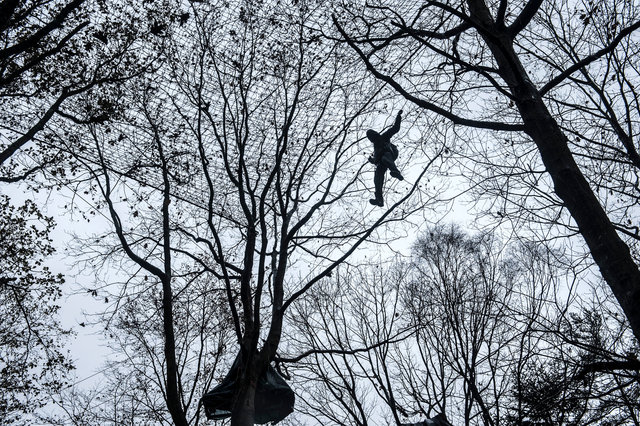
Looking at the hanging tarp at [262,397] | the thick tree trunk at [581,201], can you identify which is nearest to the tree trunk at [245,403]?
the hanging tarp at [262,397]

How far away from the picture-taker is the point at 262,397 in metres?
5.05

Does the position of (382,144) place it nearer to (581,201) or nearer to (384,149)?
(384,149)

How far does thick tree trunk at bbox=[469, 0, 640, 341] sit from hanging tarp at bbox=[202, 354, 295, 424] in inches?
140

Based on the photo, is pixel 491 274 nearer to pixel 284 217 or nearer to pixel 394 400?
pixel 394 400

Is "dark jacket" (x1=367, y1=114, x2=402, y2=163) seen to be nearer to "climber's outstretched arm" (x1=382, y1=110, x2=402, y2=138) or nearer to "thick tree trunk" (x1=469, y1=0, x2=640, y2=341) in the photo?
"climber's outstretched arm" (x1=382, y1=110, x2=402, y2=138)

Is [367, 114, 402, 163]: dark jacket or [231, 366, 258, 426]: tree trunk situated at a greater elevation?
[367, 114, 402, 163]: dark jacket

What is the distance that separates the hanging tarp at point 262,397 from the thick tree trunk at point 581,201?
3563mm

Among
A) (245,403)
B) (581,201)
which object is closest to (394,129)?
(581,201)

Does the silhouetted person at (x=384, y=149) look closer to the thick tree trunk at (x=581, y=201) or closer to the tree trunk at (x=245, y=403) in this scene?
the thick tree trunk at (x=581, y=201)

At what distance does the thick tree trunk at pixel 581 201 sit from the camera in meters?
2.46

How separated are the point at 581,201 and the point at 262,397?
3812 millimetres

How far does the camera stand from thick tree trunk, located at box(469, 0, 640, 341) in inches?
97.0

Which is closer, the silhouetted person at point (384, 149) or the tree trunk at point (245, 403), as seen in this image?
the tree trunk at point (245, 403)

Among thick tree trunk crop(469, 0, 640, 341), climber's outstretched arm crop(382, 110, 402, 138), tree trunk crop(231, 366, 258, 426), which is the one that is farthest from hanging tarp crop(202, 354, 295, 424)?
thick tree trunk crop(469, 0, 640, 341)
